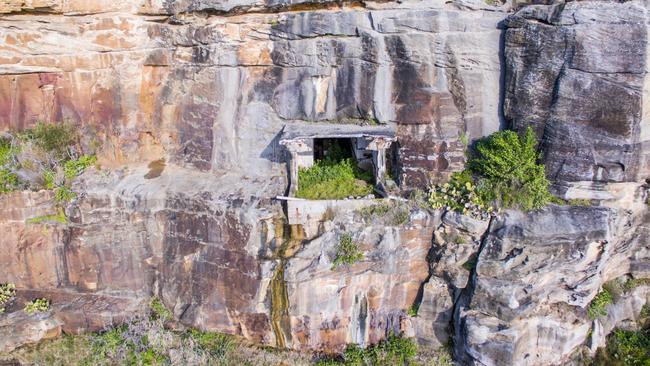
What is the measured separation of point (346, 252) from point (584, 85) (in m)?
5.73

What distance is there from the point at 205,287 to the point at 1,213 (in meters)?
5.08

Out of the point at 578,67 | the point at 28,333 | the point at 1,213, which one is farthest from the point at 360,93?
the point at 28,333

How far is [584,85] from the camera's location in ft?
29.6

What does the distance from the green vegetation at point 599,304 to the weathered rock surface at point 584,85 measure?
2.63 meters

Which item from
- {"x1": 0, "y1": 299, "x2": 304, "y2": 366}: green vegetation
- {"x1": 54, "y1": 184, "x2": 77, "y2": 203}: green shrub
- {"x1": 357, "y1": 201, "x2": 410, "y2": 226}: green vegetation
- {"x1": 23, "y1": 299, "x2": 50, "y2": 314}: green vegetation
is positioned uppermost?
{"x1": 54, "y1": 184, "x2": 77, "y2": 203}: green shrub

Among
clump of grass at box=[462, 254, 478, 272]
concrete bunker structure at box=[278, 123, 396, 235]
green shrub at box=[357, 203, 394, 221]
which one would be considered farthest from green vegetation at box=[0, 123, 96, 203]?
clump of grass at box=[462, 254, 478, 272]

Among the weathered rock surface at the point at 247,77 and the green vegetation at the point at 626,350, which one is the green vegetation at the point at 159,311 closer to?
the weathered rock surface at the point at 247,77

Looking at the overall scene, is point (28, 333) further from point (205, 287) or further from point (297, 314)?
point (297, 314)

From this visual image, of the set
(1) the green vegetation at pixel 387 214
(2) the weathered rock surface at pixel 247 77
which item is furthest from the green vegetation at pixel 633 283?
(1) the green vegetation at pixel 387 214

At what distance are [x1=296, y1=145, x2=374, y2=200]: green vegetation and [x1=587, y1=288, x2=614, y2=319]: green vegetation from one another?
533cm

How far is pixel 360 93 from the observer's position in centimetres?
1073

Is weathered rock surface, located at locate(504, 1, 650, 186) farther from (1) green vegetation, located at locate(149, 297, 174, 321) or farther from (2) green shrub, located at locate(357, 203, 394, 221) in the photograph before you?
(1) green vegetation, located at locate(149, 297, 174, 321)

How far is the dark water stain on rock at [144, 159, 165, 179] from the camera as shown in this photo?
11773mm

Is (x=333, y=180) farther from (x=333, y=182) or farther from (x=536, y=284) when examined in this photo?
(x=536, y=284)
